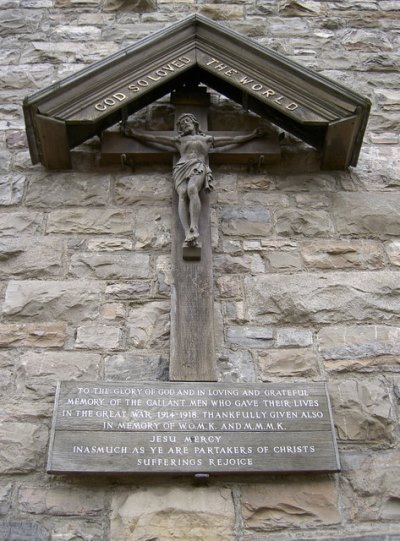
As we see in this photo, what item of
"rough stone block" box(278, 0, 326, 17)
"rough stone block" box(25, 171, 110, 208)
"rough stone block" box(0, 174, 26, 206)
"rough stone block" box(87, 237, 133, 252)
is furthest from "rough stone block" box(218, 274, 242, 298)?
"rough stone block" box(278, 0, 326, 17)

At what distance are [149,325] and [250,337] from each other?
0.53 metres

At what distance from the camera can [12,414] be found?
333cm

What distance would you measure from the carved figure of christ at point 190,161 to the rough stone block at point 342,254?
2.20ft

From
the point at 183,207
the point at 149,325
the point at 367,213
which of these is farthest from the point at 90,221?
the point at 367,213

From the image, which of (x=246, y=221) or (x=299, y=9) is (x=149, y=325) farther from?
(x=299, y=9)

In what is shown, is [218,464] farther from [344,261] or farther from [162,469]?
[344,261]

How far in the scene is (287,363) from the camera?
3.55 m

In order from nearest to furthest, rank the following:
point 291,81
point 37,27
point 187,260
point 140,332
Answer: point 140,332
point 187,260
point 291,81
point 37,27

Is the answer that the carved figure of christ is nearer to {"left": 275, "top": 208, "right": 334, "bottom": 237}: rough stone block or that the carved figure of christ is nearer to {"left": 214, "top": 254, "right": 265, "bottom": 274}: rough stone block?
{"left": 214, "top": 254, "right": 265, "bottom": 274}: rough stone block

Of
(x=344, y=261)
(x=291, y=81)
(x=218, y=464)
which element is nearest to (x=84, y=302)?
(x=218, y=464)

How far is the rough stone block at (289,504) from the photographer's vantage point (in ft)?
9.85

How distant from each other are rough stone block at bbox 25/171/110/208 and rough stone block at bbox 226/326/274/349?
126cm

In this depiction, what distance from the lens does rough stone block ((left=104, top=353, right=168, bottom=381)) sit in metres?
3.47

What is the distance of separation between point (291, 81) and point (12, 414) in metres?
2.76
